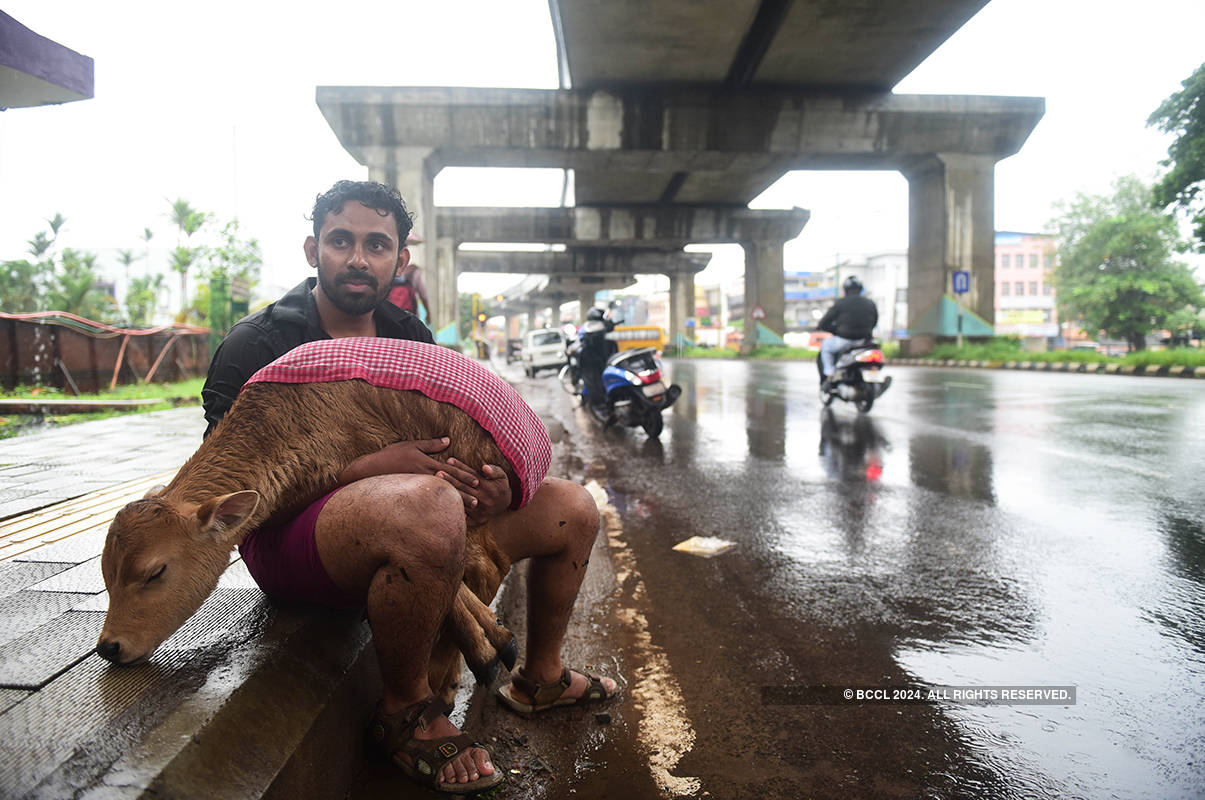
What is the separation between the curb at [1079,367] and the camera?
16.1 metres

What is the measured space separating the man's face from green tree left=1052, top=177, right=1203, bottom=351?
46.5m

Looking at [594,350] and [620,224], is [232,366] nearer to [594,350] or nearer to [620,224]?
[594,350]

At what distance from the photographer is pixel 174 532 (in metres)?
1.60

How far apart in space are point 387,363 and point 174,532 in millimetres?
574

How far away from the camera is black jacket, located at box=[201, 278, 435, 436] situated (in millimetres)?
2016

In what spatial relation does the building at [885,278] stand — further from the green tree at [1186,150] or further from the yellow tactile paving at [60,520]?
the yellow tactile paving at [60,520]

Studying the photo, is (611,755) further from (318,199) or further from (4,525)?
(4,525)

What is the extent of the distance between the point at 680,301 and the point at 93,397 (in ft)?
130

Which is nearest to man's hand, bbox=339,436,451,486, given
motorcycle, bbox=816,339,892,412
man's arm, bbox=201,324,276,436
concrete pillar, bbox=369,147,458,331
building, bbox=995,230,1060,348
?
man's arm, bbox=201,324,276,436

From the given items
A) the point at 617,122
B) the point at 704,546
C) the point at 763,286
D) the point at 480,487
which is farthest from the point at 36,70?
the point at 763,286

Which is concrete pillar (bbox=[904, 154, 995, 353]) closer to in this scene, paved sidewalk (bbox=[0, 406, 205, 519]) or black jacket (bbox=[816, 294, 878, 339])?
black jacket (bbox=[816, 294, 878, 339])

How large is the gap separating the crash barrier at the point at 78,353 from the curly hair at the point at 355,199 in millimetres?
11371

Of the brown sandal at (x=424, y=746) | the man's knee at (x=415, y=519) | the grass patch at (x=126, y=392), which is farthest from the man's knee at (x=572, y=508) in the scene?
the grass patch at (x=126, y=392)

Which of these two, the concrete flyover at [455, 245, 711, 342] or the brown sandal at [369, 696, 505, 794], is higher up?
the concrete flyover at [455, 245, 711, 342]
